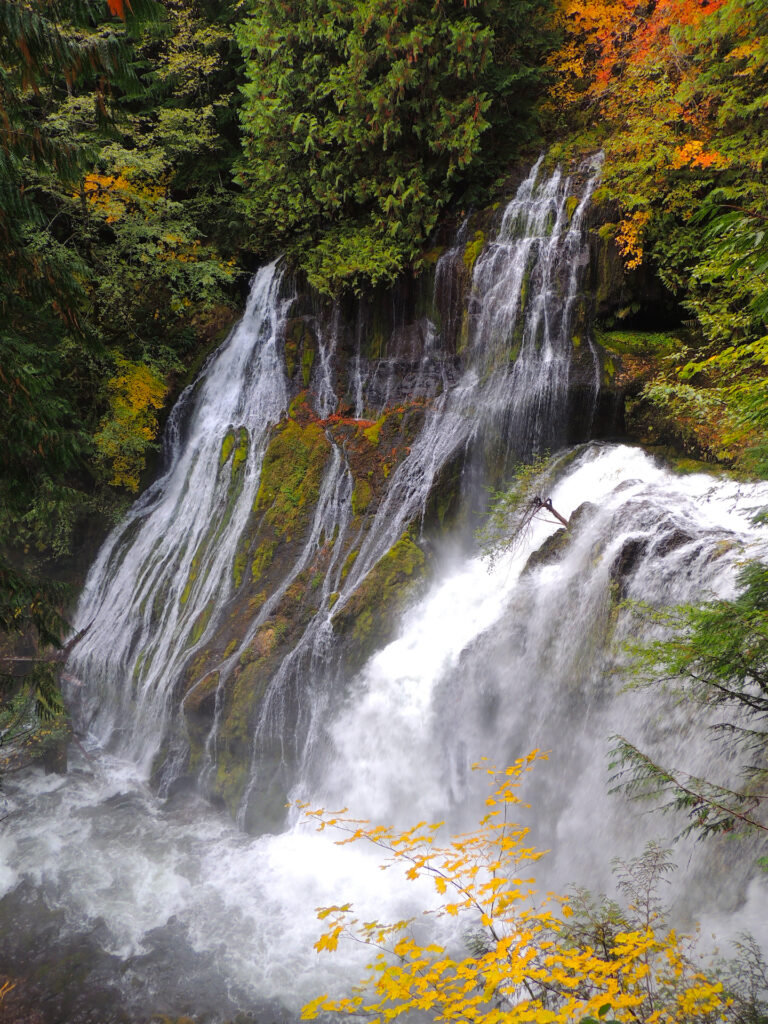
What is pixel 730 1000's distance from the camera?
2.70m

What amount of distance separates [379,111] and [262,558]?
8.00 metres

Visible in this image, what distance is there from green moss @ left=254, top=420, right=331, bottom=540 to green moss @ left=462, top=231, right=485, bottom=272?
3.93 m

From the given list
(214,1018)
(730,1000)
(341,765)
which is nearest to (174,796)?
(341,765)

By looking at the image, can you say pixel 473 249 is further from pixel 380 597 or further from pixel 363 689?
pixel 363 689

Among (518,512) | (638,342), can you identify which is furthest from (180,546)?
(638,342)

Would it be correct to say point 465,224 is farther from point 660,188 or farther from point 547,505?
point 547,505

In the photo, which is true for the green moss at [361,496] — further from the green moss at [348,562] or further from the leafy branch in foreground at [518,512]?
the leafy branch in foreground at [518,512]

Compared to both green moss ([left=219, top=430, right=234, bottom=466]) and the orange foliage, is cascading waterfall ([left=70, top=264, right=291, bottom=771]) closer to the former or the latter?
green moss ([left=219, top=430, right=234, bottom=466])

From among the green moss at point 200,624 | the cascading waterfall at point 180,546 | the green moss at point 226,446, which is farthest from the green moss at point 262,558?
the green moss at point 226,446

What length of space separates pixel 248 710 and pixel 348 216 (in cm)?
974

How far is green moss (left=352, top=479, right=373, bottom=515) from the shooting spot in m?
9.90

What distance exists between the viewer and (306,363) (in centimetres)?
1246

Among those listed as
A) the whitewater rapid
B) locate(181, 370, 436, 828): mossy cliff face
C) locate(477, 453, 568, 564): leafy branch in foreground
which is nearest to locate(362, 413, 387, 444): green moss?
locate(181, 370, 436, 828): mossy cliff face

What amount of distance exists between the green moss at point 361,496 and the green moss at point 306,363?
3.25 m
